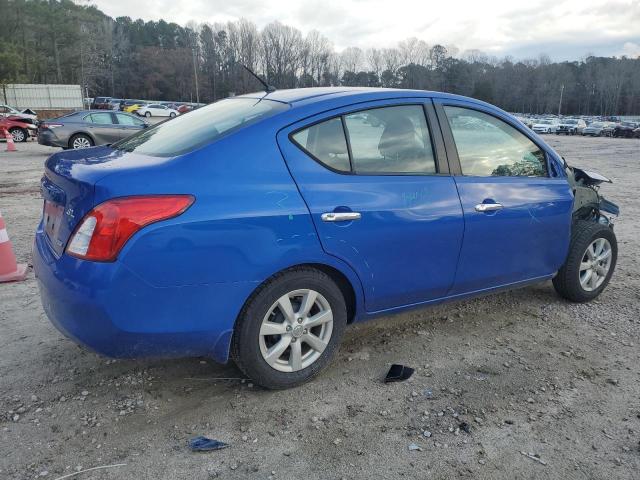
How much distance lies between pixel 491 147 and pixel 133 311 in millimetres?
2650

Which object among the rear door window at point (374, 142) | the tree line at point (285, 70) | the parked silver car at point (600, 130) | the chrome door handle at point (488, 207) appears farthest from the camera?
the tree line at point (285, 70)

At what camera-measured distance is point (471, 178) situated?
355 centimetres

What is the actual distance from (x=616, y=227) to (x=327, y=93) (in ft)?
19.6

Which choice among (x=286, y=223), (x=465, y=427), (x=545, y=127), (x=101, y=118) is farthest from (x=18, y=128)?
(x=545, y=127)

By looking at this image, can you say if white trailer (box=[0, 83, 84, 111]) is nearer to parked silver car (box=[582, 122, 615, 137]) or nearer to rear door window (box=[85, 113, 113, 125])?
rear door window (box=[85, 113, 113, 125])

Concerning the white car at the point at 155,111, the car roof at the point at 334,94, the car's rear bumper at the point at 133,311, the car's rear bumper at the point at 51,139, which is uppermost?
the white car at the point at 155,111

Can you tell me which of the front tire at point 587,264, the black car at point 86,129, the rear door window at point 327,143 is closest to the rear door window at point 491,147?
the front tire at point 587,264

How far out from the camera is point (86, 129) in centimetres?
1579

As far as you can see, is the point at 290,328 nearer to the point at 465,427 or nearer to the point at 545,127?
the point at 465,427

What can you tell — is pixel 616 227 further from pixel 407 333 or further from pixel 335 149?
pixel 335 149

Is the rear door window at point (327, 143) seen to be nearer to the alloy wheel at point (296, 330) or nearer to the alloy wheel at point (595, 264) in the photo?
the alloy wheel at point (296, 330)

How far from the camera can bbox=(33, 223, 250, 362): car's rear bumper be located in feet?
8.06

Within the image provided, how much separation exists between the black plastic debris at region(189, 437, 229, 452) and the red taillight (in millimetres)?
988

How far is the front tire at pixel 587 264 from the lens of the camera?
4395mm
